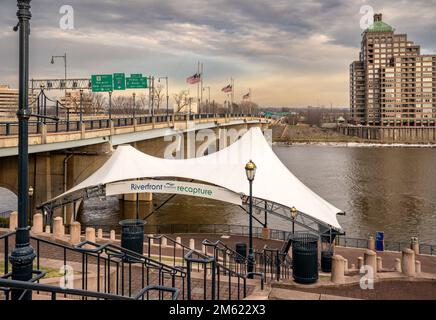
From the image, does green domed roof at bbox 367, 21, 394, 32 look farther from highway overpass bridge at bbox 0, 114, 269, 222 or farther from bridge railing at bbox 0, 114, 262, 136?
highway overpass bridge at bbox 0, 114, 269, 222

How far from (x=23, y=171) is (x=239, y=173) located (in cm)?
1811

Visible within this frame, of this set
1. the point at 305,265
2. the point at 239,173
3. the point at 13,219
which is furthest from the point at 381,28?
the point at 305,265

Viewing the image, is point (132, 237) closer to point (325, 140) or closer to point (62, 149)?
point (62, 149)

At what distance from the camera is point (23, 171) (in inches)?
251

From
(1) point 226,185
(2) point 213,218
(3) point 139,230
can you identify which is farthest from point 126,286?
(2) point 213,218

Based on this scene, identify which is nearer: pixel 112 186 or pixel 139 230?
pixel 139 230

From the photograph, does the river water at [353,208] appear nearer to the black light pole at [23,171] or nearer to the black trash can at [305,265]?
the black trash can at [305,265]

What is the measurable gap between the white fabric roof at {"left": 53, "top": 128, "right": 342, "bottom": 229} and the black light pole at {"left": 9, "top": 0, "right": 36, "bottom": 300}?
52.6 feet

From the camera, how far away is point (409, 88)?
507ft

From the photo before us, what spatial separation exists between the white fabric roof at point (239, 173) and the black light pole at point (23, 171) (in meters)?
16.0

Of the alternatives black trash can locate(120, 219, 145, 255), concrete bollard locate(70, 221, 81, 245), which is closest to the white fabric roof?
concrete bollard locate(70, 221, 81, 245)

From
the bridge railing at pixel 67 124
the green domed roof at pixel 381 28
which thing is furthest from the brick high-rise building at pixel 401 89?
the bridge railing at pixel 67 124
